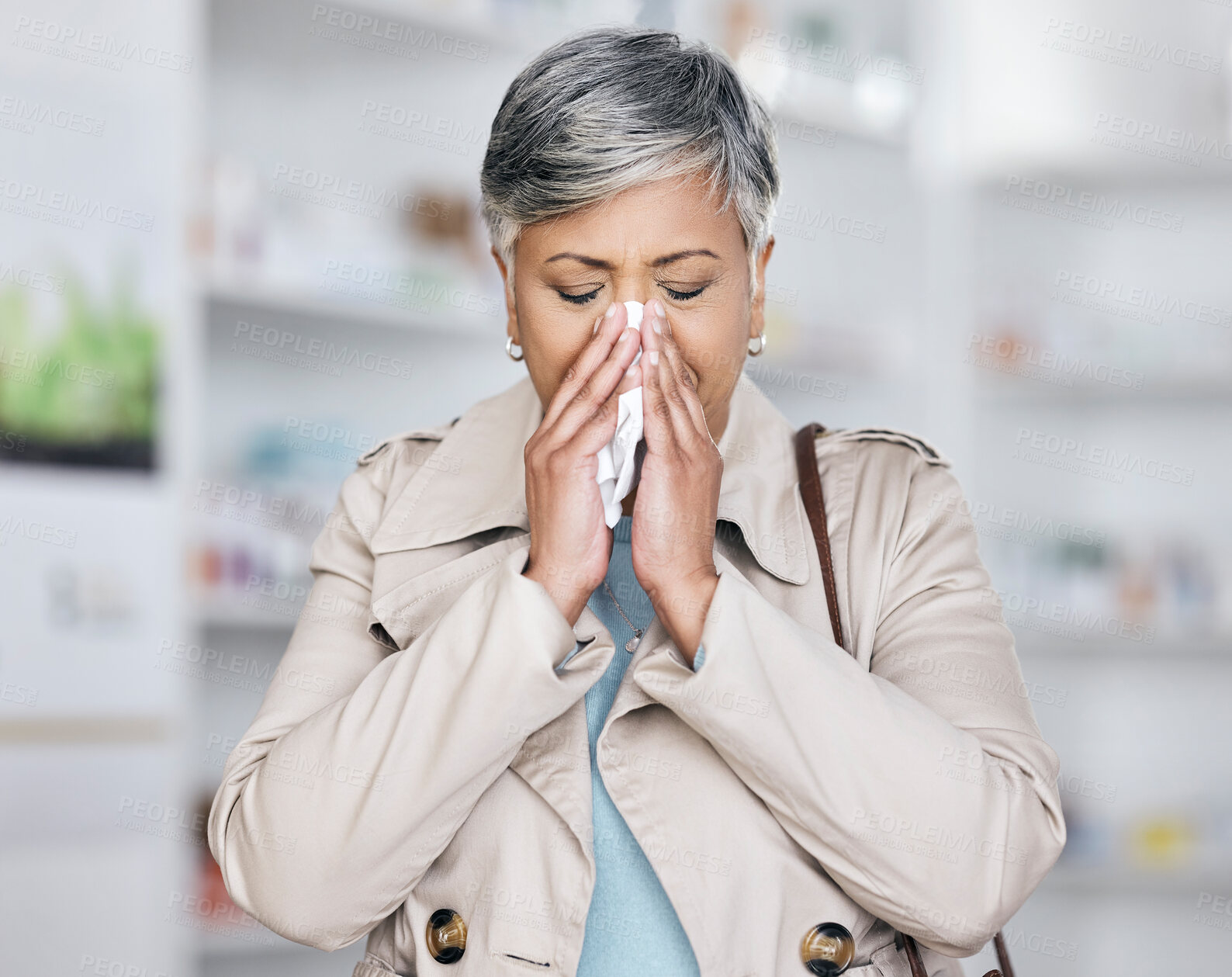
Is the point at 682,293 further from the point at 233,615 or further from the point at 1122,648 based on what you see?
the point at 1122,648

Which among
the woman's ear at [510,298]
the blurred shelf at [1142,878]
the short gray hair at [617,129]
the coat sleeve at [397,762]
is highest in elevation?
the short gray hair at [617,129]

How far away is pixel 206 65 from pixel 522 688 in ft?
7.35

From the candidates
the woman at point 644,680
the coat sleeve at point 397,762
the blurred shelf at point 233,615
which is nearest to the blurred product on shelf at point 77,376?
the blurred shelf at point 233,615

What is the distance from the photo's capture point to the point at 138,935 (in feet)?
7.66

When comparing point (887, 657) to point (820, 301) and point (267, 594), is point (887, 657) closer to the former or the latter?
point (267, 594)

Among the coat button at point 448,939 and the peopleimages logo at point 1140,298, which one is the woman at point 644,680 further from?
the peopleimages logo at point 1140,298

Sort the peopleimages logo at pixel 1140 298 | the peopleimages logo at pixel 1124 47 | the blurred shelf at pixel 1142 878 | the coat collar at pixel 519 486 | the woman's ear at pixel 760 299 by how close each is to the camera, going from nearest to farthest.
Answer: the coat collar at pixel 519 486 < the woman's ear at pixel 760 299 < the blurred shelf at pixel 1142 878 < the peopleimages logo at pixel 1140 298 < the peopleimages logo at pixel 1124 47

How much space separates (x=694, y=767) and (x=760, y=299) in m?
0.54

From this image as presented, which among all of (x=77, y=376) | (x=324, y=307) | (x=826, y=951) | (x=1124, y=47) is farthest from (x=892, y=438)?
(x=1124, y=47)

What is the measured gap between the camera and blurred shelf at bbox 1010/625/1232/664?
3.21m

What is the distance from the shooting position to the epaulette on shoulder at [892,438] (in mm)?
1320

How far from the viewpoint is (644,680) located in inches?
43.9

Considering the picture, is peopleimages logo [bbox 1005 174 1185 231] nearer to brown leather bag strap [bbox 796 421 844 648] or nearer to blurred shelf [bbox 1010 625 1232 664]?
blurred shelf [bbox 1010 625 1232 664]

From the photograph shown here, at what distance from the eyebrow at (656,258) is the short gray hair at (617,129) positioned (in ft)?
0.14
